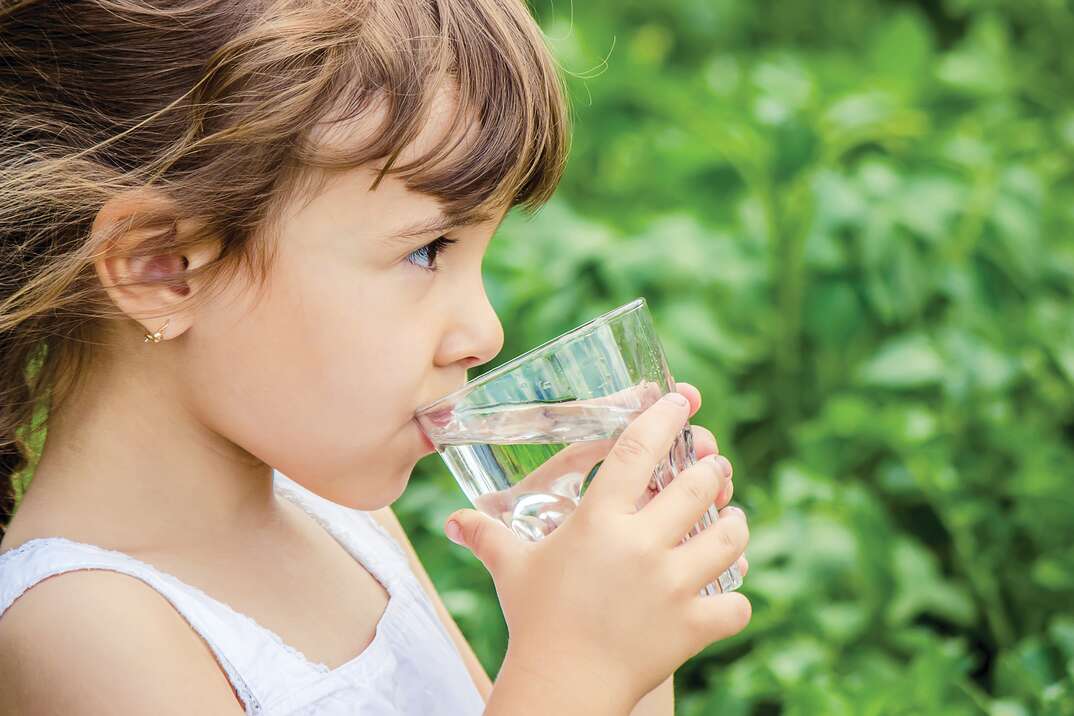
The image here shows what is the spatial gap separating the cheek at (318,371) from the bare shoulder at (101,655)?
0.65 ft

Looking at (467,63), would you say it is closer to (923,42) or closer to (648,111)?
(648,111)

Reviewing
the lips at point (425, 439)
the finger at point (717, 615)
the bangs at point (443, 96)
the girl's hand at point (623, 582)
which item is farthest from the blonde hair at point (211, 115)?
the finger at point (717, 615)

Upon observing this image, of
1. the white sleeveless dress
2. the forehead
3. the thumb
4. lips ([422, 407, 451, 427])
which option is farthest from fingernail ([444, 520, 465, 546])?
the forehead

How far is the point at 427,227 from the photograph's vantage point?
128cm

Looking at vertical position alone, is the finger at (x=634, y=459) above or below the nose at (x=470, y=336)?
below

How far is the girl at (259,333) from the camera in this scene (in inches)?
47.8

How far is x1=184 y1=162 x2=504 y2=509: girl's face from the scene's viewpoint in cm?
127

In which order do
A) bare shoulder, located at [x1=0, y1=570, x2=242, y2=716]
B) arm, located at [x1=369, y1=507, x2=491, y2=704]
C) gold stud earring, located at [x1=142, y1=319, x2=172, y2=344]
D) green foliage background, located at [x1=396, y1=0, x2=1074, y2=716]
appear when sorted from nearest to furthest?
bare shoulder, located at [x1=0, y1=570, x2=242, y2=716]
gold stud earring, located at [x1=142, y1=319, x2=172, y2=344]
arm, located at [x1=369, y1=507, x2=491, y2=704]
green foliage background, located at [x1=396, y1=0, x2=1074, y2=716]

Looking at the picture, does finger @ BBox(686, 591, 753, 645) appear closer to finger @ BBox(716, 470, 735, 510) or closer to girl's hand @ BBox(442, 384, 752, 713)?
girl's hand @ BBox(442, 384, 752, 713)

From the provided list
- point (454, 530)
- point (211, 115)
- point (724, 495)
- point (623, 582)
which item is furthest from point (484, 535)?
point (211, 115)

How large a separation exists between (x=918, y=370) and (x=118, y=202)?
1663mm

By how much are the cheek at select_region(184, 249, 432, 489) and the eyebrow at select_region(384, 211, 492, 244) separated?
0.05 m

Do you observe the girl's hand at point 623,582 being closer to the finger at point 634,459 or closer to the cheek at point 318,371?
the finger at point 634,459

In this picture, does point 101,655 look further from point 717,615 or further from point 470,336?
point 717,615
